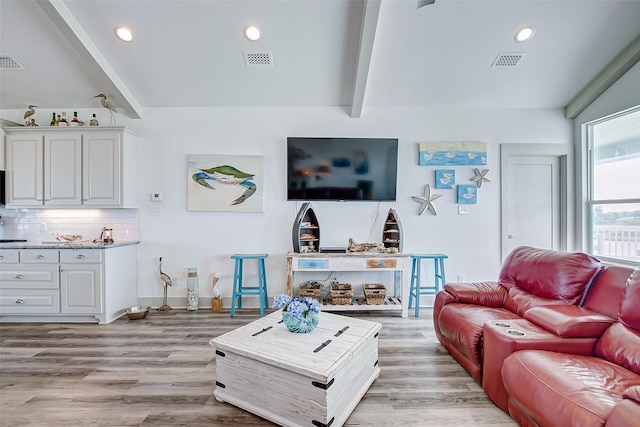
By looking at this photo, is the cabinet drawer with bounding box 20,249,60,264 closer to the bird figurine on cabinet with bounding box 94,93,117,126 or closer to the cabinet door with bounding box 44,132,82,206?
the cabinet door with bounding box 44,132,82,206

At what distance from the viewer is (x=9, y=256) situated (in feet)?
11.2

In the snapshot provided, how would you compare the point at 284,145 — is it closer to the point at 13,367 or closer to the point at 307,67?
the point at 307,67

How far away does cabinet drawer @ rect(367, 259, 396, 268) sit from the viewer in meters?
3.59

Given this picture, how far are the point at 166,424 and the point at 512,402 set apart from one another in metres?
2.03

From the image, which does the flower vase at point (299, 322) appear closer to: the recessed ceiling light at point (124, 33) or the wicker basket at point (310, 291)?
the wicker basket at point (310, 291)

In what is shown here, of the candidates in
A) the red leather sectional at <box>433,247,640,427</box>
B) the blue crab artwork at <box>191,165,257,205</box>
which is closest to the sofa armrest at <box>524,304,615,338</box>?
the red leather sectional at <box>433,247,640,427</box>

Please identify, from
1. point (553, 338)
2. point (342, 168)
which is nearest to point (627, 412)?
point (553, 338)

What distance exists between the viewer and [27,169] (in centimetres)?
372

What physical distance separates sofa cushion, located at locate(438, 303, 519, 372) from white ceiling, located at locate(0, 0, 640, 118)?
2.55 m

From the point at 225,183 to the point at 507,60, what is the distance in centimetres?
360

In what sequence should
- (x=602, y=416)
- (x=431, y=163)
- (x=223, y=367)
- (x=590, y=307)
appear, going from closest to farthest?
(x=602, y=416) < (x=223, y=367) < (x=590, y=307) < (x=431, y=163)

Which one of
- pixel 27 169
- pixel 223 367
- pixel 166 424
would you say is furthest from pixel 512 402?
pixel 27 169

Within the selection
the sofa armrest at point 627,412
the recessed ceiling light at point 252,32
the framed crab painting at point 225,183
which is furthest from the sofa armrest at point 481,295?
the recessed ceiling light at point 252,32

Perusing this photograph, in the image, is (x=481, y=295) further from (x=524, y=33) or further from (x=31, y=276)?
(x=31, y=276)
